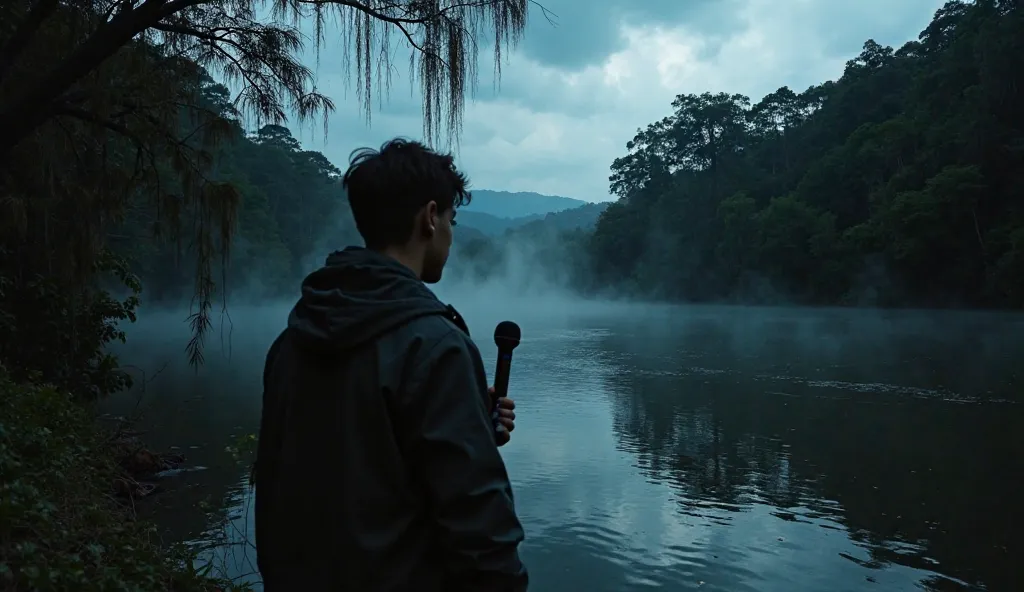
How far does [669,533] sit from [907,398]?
755 cm

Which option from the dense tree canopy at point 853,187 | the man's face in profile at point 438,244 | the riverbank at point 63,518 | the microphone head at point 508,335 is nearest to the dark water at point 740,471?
the riverbank at point 63,518

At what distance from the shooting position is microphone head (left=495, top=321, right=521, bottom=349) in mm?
1512

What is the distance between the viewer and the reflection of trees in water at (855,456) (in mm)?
5852

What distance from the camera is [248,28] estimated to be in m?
4.04

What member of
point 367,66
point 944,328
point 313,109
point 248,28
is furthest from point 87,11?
point 944,328

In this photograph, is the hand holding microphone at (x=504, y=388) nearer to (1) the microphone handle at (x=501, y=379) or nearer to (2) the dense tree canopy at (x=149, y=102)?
(1) the microphone handle at (x=501, y=379)

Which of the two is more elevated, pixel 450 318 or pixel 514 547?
pixel 450 318

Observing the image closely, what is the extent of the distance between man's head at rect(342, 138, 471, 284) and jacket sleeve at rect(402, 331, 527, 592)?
0.86ft

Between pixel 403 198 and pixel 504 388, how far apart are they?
0.42 metres

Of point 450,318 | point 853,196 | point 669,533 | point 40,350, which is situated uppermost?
point 853,196

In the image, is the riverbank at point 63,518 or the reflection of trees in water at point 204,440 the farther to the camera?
the reflection of trees in water at point 204,440

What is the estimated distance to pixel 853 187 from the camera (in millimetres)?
47312

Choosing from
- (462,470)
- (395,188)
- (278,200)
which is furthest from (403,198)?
(278,200)

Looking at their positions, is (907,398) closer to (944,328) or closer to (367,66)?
(367,66)
